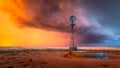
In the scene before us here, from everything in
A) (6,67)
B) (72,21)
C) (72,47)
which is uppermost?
(72,21)

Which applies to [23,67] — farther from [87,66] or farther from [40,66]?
[87,66]

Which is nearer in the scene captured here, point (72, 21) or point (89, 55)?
point (89, 55)

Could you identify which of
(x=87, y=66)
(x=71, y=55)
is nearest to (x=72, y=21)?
(x=71, y=55)

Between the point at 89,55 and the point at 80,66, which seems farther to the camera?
the point at 89,55

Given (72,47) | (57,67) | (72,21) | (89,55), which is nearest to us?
(57,67)

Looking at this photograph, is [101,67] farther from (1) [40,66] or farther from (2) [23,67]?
(2) [23,67]

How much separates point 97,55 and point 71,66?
1767 centimetres

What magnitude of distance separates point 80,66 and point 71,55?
17.1 m

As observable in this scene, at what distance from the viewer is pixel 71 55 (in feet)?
153

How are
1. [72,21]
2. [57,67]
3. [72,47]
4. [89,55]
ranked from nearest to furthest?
[57,67], [89,55], [72,21], [72,47]

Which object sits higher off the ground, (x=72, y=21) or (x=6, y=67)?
(x=72, y=21)

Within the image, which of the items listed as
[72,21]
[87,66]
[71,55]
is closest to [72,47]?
[72,21]

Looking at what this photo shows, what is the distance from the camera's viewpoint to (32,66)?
1155 inches

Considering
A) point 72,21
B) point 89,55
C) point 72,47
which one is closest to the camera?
point 89,55
